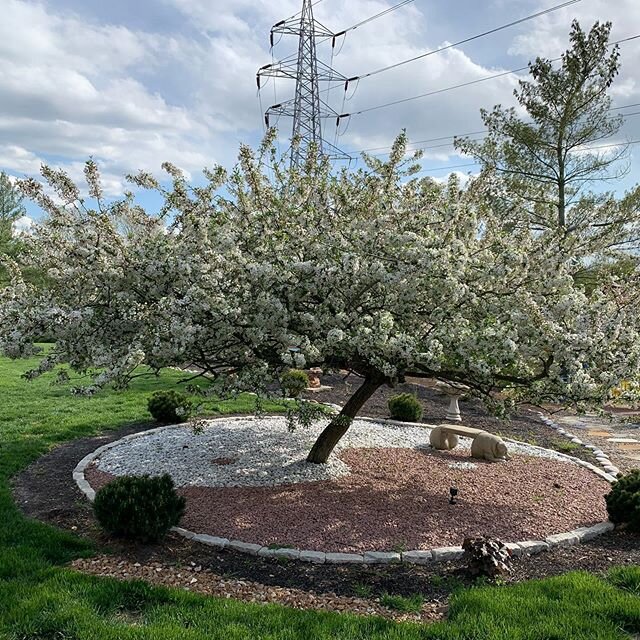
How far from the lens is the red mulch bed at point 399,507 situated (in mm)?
4809

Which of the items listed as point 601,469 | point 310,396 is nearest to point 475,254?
point 601,469

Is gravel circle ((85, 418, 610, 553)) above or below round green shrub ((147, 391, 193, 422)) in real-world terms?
below

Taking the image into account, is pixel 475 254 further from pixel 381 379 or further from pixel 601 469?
pixel 601 469

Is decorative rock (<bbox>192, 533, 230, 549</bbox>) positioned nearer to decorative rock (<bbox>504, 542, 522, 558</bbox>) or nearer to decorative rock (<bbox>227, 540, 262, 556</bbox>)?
decorative rock (<bbox>227, 540, 262, 556</bbox>)

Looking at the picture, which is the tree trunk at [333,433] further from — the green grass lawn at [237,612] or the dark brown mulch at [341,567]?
the green grass lawn at [237,612]

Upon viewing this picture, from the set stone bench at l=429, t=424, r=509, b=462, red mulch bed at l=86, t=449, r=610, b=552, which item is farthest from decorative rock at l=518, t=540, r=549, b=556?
stone bench at l=429, t=424, r=509, b=462

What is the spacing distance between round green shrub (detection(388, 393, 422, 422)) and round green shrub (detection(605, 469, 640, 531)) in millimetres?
4516

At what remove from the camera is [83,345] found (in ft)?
15.0

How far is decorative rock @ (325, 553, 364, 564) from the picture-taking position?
436 centimetres

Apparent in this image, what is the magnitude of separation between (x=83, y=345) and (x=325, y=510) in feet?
8.38

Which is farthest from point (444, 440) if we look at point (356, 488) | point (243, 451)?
point (243, 451)

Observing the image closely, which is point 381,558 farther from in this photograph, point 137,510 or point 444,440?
point 444,440

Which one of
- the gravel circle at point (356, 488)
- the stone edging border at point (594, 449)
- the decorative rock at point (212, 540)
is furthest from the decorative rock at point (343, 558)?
the stone edging border at point (594, 449)

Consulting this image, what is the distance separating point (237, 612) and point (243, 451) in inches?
149
